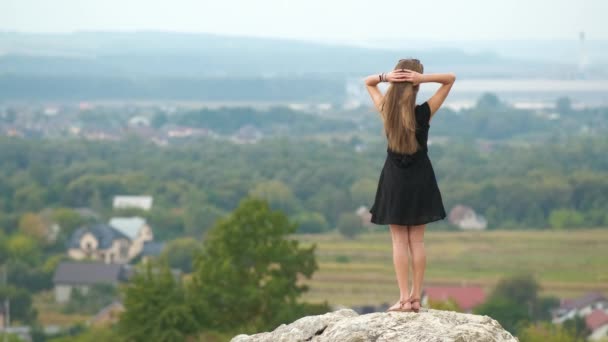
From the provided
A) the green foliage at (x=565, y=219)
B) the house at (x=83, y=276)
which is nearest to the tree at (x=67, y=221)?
the house at (x=83, y=276)

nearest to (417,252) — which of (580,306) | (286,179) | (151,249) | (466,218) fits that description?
(580,306)

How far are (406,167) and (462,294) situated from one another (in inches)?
1480

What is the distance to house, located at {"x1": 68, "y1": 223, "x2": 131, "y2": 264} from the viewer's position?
64688 mm

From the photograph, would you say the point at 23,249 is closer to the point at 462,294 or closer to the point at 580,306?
the point at 462,294

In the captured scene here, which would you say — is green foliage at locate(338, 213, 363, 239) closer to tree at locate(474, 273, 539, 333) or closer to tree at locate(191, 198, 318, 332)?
tree at locate(474, 273, 539, 333)

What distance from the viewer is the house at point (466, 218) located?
72.0 meters

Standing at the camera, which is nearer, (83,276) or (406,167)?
(406,167)

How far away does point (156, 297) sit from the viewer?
69.8 ft

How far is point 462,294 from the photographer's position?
4566 centimetres

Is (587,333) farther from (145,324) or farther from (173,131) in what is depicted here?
(173,131)

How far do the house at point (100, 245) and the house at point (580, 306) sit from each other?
25190mm

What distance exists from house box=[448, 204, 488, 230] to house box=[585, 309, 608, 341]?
29.1m

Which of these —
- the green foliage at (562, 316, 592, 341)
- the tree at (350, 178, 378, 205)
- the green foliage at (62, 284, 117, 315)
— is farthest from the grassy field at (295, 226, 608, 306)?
the tree at (350, 178, 378, 205)

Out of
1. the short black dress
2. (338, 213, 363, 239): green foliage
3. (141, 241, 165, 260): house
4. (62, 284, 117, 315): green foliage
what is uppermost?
the short black dress
